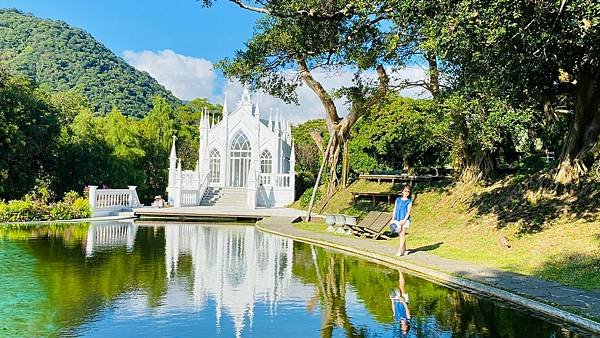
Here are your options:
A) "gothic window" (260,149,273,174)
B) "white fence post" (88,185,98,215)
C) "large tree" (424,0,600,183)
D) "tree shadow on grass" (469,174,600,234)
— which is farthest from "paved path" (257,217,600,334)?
"gothic window" (260,149,273,174)

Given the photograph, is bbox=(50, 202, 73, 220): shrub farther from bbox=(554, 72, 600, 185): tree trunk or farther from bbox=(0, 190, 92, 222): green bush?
bbox=(554, 72, 600, 185): tree trunk

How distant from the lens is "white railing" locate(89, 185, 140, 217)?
84.6ft

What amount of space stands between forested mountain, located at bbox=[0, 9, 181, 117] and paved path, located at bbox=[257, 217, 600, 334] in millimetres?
58092

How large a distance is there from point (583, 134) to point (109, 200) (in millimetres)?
21437

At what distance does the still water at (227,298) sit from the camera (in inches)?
259

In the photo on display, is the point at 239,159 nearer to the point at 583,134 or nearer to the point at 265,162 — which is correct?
the point at 265,162

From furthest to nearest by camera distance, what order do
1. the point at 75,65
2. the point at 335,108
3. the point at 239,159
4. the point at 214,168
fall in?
the point at 75,65, the point at 239,159, the point at 214,168, the point at 335,108

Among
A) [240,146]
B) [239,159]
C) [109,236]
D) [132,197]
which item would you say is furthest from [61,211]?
[240,146]

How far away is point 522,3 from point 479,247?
6.22 m

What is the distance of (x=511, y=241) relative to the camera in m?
13.5

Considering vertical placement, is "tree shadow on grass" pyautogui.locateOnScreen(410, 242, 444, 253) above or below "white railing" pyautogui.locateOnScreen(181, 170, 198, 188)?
below

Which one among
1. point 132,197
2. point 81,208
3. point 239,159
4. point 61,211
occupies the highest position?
point 239,159

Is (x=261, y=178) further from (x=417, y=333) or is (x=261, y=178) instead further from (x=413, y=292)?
(x=417, y=333)

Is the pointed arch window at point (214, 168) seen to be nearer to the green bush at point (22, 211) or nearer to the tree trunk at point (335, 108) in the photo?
the tree trunk at point (335, 108)
